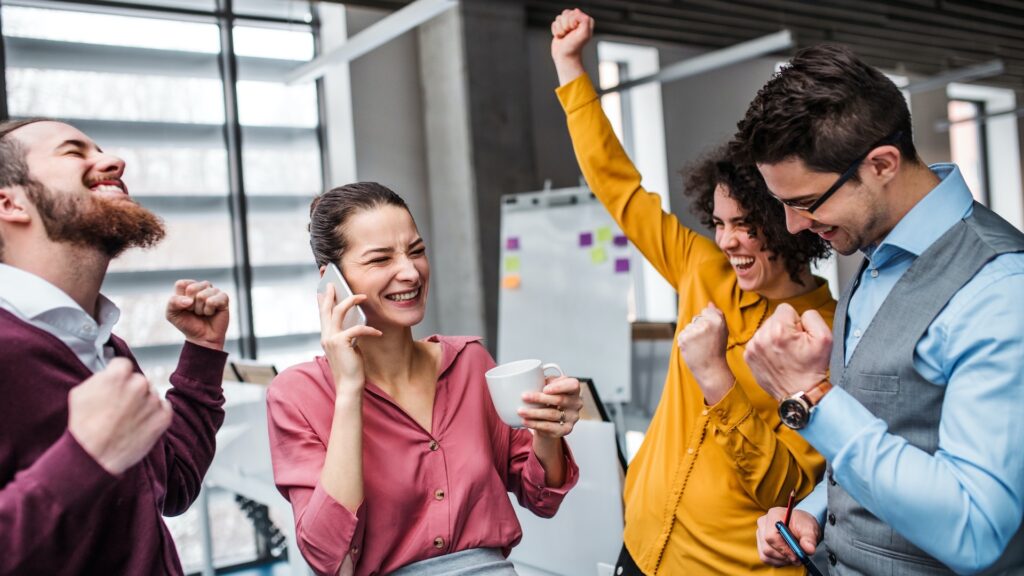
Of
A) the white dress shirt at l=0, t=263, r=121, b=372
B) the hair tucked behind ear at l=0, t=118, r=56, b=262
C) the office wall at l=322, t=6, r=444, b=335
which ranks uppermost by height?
the office wall at l=322, t=6, r=444, b=335

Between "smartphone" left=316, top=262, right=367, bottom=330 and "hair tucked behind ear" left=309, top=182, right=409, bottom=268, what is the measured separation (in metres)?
0.05

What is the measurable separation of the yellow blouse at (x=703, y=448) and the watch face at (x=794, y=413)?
28 centimetres

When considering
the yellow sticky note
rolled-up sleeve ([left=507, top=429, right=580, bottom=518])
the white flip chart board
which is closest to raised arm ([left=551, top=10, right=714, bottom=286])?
rolled-up sleeve ([left=507, top=429, right=580, bottom=518])

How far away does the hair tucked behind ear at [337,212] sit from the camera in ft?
5.13

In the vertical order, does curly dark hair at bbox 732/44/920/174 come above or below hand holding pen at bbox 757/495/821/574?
above

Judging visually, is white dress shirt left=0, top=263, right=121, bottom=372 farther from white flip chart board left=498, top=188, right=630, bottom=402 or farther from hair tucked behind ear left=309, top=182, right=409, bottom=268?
white flip chart board left=498, top=188, right=630, bottom=402

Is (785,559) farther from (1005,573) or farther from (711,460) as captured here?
(1005,573)

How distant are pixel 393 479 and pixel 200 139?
15.9ft

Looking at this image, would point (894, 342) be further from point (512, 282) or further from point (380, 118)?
point (380, 118)

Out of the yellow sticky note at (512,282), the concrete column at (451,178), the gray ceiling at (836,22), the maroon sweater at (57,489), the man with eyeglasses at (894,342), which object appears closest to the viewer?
the maroon sweater at (57,489)

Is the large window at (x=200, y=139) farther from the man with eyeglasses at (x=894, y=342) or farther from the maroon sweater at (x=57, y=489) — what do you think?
the man with eyeglasses at (x=894, y=342)

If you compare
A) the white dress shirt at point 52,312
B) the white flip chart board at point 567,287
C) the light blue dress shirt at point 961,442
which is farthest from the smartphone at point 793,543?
the white flip chart board at point 567,287

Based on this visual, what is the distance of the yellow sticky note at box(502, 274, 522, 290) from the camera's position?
568cm

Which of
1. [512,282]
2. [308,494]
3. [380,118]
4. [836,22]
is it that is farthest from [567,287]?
[308,494]
